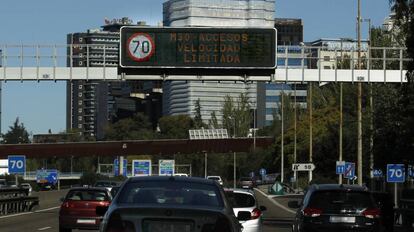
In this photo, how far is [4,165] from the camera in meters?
142

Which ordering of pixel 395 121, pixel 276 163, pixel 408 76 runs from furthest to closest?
pixel 276 163
pixel 395 121
pixel 408 76

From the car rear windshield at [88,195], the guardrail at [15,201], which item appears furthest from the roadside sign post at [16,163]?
the car rear windshield at [88,195]

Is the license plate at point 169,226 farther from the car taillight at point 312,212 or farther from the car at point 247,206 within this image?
the car taillight at point 312,212

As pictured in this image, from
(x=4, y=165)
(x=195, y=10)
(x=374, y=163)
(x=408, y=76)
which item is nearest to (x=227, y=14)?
(x=195, y=10)

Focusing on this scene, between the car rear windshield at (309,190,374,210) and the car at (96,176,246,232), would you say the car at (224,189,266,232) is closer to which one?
the car rear windshield at (309,190,374,210)

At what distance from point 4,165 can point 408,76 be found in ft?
404

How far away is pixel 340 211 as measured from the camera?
2041cm

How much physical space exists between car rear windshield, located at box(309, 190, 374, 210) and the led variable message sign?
73.8ft

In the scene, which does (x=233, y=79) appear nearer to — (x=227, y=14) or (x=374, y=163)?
(x=374, y=163)

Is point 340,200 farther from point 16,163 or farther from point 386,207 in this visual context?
point 16,163

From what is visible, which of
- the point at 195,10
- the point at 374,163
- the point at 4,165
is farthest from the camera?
the point at 4,165

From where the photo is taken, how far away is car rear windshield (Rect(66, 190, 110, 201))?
29594 mm

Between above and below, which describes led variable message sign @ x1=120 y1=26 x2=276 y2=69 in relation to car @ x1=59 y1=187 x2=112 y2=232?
above

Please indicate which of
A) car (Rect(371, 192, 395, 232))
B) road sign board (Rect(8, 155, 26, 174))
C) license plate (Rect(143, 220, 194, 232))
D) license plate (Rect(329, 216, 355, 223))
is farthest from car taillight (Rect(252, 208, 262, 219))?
road sign board (Rect(8, 155, 26, 174))
